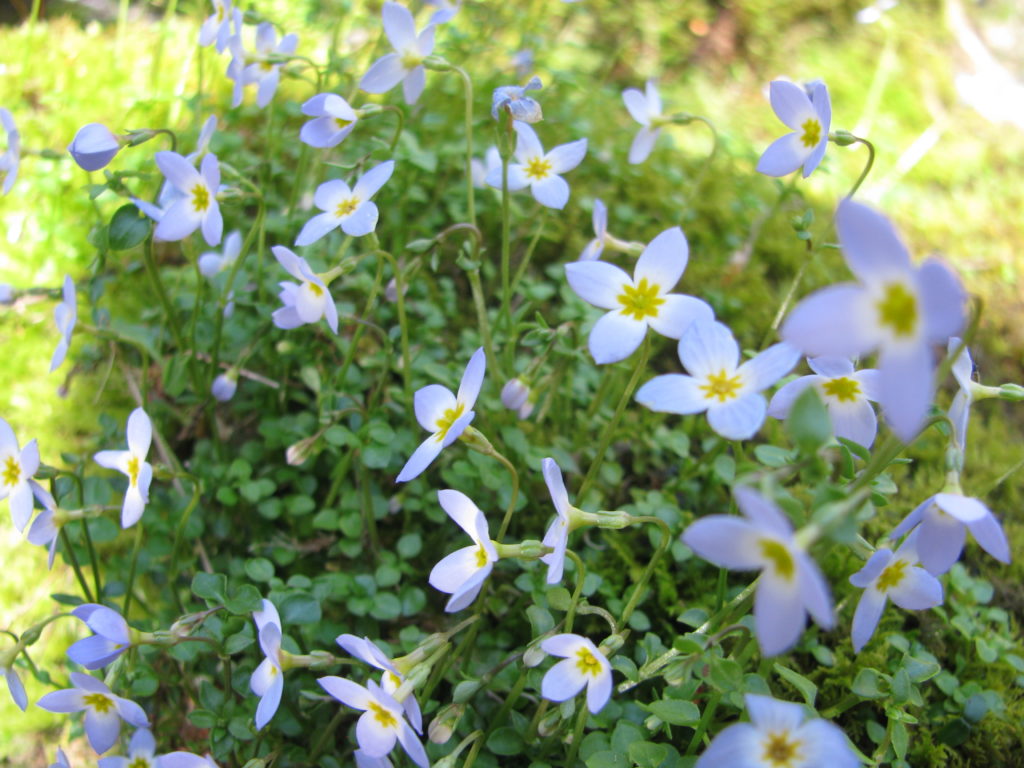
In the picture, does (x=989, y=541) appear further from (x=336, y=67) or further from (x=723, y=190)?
(x=723, y=190)

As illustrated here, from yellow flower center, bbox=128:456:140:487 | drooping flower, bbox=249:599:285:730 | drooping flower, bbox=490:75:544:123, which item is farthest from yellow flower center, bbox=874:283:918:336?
yellow flower center, bbox=128:456:140:487

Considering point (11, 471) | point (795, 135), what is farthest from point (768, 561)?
point (11, 471)

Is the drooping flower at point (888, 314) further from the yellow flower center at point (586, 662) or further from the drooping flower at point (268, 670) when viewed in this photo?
the drooping flower at point (268, 670)

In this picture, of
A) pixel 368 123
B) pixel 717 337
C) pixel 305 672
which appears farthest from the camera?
pixel 368 123

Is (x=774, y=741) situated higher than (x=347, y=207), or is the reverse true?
(x=347, y=207)

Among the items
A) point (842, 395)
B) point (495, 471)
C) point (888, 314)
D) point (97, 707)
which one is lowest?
point (97, 707)

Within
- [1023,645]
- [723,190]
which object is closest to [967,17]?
[723,190]

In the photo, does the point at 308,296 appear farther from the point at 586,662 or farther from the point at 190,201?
the point at 586,662
